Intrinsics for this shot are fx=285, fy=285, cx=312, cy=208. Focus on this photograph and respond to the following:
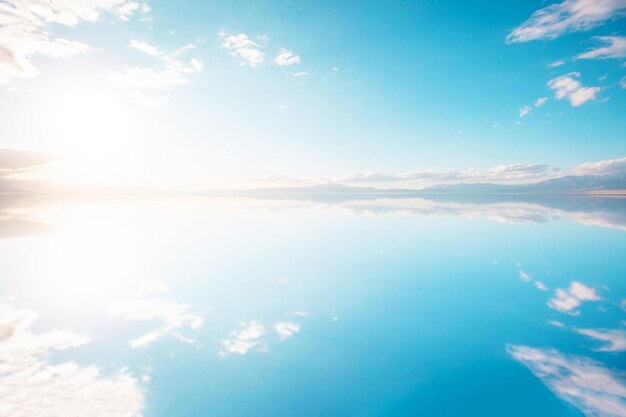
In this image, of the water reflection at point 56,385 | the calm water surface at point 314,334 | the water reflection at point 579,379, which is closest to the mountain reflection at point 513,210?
the calm water surface at point 314,334

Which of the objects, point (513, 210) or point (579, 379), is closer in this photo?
point (579, 379)

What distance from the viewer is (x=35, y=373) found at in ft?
33.4

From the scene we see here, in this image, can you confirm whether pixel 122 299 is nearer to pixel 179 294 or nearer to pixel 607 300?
pixel 179 294

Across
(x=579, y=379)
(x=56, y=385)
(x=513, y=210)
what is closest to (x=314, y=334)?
(x=56, y=385)

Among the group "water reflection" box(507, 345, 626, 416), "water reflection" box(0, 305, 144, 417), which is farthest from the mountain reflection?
"water reflection" box(0, 305, 144, 417)

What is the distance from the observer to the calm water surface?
9102 millimetres

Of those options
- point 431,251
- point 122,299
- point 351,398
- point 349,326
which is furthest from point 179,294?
point 431,251

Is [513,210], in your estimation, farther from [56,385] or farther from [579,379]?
[56,385]

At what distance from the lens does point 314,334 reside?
43.0 ft

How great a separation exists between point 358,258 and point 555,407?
18519 mm

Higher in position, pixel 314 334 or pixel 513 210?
pixel 314 334

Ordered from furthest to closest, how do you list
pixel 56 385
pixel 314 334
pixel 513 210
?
pixel 513 210 < pixel 314 334 < pixel 56 385

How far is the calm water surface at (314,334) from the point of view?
910 cm

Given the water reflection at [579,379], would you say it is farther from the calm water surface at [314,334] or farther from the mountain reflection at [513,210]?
the mountain reflection at [513,210]
